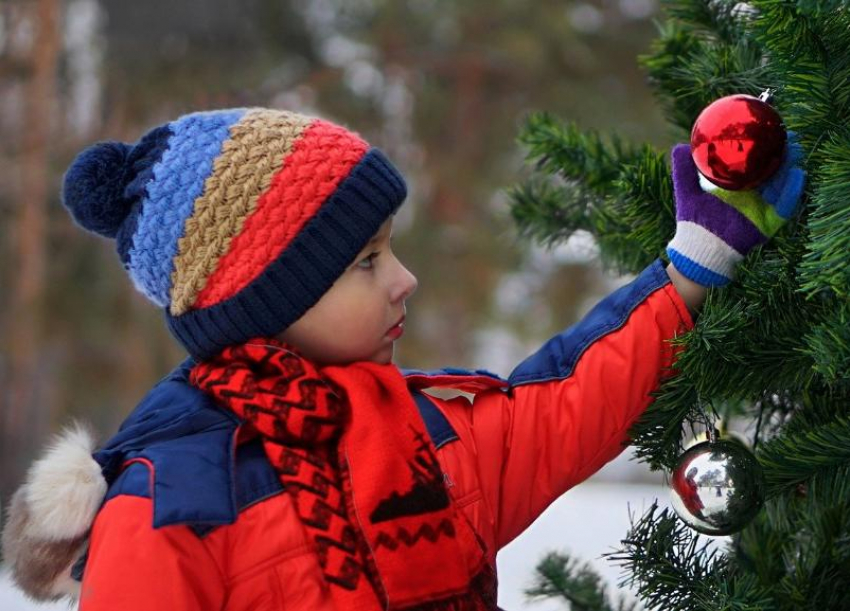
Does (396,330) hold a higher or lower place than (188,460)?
higher

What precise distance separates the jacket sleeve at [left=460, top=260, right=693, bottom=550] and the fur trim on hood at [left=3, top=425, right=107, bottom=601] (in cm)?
46

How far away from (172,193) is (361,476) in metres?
0.42

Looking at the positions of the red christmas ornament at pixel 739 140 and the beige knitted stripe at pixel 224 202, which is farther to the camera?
the beige knitted stripe at pixel 224 202

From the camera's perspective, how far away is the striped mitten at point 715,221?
0.97 meters

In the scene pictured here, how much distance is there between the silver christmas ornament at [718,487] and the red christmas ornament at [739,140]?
0.27 metres

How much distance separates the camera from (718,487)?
37.4 inches

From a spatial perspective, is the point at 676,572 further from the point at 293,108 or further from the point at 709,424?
the point at 293,108

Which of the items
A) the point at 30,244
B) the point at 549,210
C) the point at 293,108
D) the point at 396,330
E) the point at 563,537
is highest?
the point at 293,108

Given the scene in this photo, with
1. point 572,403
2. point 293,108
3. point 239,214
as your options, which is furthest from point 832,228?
point 293,108

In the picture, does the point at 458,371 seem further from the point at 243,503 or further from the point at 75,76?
the point at 75,76

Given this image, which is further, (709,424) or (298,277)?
(298,277)

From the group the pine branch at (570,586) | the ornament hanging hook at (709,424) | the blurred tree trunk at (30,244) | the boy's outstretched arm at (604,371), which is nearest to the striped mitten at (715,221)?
the boy's outstretched arm at (604,371)

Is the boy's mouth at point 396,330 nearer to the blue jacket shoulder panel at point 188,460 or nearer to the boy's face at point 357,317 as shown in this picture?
the boy's face at point 357,317

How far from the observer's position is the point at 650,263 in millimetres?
1200
